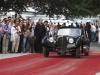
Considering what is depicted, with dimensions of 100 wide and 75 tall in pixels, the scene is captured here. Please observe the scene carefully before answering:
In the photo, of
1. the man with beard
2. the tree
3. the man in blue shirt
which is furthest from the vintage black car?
the tree

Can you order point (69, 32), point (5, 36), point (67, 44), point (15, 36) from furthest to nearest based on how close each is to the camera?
point (15, 36), point (5, 36), point (69, 32), point (67, 44)

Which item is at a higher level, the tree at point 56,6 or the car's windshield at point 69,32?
the tree at point 56,6

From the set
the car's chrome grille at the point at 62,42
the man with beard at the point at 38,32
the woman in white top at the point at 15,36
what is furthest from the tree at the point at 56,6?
the car's chrome grille at the point at 62,42

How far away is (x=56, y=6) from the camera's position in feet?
105

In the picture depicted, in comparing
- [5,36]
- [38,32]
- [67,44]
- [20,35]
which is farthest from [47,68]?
[38,32]

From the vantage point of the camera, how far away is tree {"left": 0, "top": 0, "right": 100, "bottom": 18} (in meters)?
30.2

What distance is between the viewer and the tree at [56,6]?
30.2m

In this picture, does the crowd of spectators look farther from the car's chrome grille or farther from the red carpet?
the red carpet

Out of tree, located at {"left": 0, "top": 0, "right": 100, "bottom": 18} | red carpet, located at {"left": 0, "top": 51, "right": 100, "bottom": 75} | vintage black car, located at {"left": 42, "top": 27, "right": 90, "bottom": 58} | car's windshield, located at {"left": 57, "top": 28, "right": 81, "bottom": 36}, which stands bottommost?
red carpet, located at {"left": 0, "top": 51, "right": 100, "bottom": 75}

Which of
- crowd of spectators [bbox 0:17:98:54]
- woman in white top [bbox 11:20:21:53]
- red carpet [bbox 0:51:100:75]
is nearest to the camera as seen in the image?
red carpet [bbox 0:51:100:75]

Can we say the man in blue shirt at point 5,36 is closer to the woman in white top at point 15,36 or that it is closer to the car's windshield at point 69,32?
the woman in white top at point 15,36

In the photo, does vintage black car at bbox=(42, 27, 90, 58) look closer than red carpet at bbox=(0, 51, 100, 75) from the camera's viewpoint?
No

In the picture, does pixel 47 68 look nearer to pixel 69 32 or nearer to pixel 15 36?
pixel 69 32

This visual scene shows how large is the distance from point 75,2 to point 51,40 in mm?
14245
